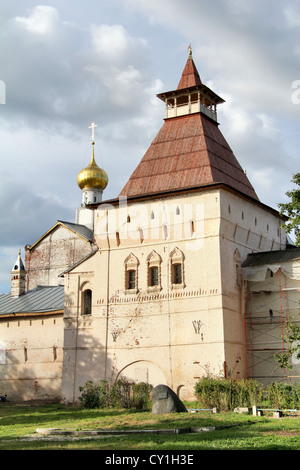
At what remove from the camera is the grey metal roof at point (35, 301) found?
26.8 meters

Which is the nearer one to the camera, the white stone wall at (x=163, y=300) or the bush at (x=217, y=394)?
the bush at (x=217, y=394)

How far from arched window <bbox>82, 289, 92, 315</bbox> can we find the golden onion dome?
608 inches

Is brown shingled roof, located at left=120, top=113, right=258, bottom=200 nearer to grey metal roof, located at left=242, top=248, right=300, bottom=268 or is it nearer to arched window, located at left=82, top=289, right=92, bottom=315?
grey metal roof, located at left=242, top=248, right=300, bottom=268

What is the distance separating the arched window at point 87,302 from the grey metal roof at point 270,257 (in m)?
6.33

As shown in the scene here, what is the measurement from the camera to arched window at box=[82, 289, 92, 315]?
24.2 m

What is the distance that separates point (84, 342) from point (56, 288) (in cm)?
734

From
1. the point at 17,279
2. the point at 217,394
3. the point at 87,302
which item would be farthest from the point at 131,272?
the point at 17,279

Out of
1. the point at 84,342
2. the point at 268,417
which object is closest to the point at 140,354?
the point at 84,342

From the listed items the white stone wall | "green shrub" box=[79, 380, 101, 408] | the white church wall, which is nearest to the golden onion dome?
the white church wall

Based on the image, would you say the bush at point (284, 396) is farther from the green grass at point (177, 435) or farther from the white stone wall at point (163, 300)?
the white stone wall at point (163, 300)

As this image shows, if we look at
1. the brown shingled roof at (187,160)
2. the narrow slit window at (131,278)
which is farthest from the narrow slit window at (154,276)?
the brown shingled roof at (187,160)
